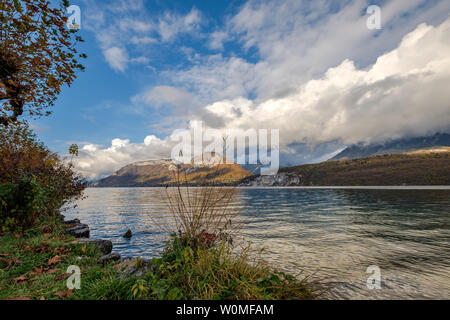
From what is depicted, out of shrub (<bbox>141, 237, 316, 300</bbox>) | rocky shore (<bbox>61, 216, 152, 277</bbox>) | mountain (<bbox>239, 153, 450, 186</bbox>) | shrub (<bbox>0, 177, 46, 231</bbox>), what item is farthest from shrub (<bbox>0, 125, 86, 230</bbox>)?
mountain (<bbox>239, 153, 450, 186</bbox>)

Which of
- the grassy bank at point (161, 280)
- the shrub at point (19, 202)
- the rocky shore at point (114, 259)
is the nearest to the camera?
the grassy bank at point (161, 280)

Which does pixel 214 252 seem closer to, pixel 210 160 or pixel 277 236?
pixel 210 160

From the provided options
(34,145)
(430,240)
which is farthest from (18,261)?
(430,240)

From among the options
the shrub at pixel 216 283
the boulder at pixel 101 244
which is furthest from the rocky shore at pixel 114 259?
the shrub at pixel 216 283

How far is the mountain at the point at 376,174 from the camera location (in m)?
102

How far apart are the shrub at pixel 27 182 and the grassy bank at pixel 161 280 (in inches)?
132

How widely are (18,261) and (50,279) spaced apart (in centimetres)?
172

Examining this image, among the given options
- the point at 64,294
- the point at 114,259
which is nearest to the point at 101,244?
the point at 114,259

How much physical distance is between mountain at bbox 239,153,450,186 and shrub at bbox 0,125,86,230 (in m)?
76.3

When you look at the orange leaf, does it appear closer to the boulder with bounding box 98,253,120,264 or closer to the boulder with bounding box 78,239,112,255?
the boulder with bounding box 98,253,120,264

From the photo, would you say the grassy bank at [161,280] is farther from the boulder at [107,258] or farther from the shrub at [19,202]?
the shrub at [19,202]

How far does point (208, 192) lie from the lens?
227 inches

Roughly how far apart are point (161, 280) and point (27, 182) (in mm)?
8292

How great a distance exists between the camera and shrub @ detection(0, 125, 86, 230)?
803cm
